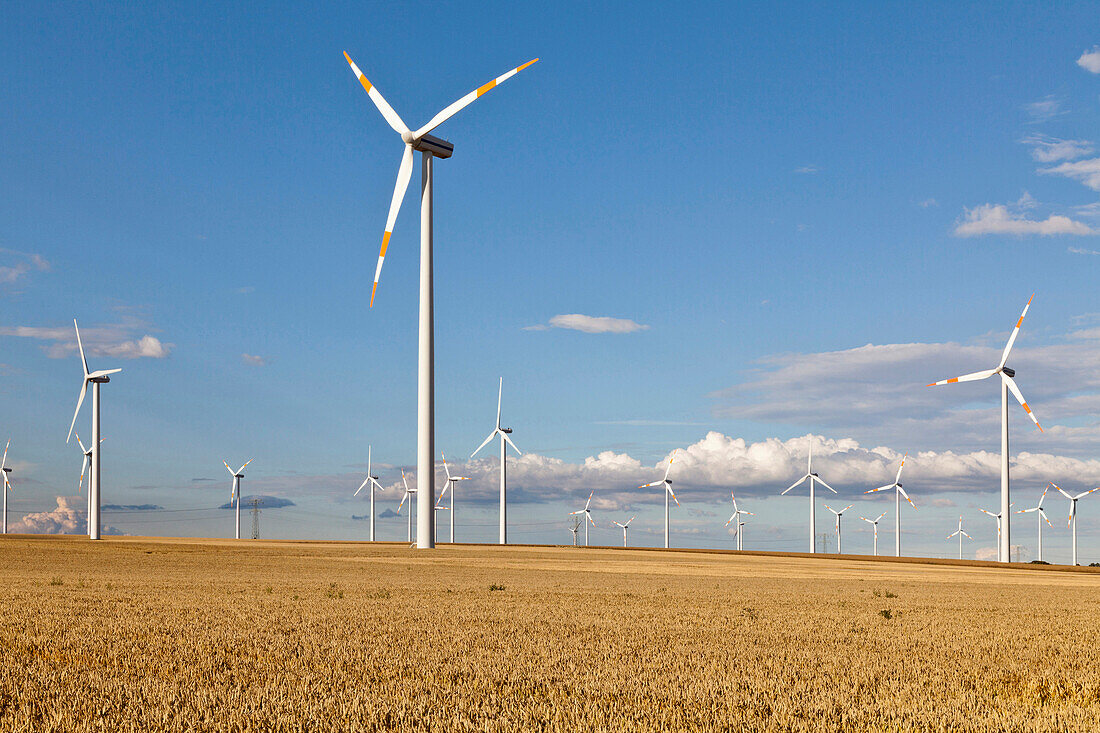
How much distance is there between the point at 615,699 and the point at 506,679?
5.53 ft

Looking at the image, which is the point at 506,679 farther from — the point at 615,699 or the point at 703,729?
the point at 703,729

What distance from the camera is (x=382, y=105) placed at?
91.1 metres

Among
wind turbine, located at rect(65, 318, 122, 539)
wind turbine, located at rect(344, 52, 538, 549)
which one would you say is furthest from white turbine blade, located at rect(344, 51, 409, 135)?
wind turbine, located at rect(65, 318, 122, 539)

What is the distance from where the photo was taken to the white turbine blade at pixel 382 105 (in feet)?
291

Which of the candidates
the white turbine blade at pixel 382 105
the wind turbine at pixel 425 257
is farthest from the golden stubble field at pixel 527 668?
the white turbine blade at pixel 382 105

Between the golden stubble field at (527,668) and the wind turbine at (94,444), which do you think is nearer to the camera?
the golden stubble field at (527,668)

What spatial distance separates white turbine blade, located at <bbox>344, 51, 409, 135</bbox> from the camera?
291ft

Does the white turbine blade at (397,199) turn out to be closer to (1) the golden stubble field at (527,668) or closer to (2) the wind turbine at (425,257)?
(2) the wind turbine at (425,257)

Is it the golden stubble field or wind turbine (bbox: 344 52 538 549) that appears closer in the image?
the golden stubble field

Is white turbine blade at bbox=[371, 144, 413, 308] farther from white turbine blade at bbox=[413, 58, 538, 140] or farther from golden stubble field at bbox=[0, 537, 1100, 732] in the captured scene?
golden stubble field at bbox=[0, 537, 1100, 732]

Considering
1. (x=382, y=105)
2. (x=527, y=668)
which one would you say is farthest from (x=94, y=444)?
(x=527, y=668)

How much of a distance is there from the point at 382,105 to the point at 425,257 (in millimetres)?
20203

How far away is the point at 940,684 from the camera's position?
11117 mm

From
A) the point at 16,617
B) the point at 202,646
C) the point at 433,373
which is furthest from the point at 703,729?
the point at 433,373
